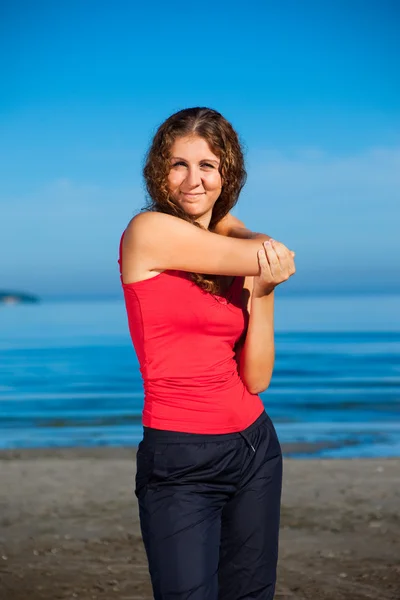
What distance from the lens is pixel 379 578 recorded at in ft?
15.4

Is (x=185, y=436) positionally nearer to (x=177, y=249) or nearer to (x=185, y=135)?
(x=177, y=249)

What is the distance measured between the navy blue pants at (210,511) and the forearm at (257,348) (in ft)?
0.42

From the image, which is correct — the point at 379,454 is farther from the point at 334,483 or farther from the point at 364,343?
the point at 364,343

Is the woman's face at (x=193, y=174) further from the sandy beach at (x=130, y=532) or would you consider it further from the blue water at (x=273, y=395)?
the blue water at (x=273, y=395)

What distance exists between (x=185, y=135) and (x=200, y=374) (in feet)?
2.41

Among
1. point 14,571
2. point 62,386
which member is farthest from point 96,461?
point 62,386

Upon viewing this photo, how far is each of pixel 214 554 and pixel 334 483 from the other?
462cm

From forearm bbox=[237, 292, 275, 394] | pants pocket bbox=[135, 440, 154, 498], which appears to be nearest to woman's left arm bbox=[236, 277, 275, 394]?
forearm bbox=[237, 292, 275, 394]

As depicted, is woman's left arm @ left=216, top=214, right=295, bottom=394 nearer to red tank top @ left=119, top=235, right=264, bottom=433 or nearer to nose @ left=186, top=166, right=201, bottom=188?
red tank top @ left=119, top=235, right=264, bottom=433

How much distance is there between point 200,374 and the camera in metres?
2.49

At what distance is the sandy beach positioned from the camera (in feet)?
15.1

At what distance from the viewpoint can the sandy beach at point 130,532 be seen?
4.62 m

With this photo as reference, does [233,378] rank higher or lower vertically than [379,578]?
higher

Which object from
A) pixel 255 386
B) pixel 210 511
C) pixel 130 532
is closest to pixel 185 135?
pixel 255 386
